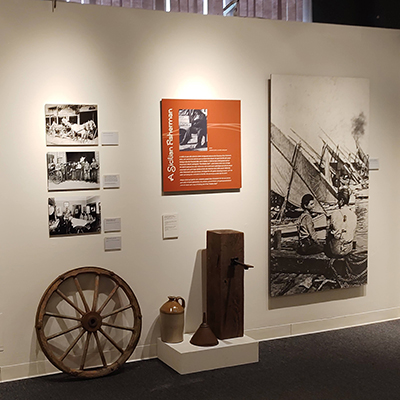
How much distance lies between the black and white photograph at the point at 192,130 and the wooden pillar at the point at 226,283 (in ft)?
2.24

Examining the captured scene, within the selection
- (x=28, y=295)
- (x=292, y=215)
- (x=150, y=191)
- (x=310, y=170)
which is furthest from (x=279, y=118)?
(x=28, y=295)

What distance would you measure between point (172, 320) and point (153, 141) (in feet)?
4.38

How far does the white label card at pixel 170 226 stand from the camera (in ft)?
13.7

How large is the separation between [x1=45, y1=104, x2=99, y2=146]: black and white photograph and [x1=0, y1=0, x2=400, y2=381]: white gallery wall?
6 cm

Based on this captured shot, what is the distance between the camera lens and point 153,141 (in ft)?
13.5

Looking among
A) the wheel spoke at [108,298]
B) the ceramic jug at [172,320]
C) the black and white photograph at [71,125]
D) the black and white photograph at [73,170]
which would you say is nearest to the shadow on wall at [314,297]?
the ceramic jug at [172,320]

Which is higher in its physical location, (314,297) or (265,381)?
(314,297)

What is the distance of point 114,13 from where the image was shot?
3969 millimetres

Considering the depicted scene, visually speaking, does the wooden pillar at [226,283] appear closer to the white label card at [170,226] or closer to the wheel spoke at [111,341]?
the white label card at [170,226]

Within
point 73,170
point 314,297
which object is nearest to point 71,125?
point 73,170

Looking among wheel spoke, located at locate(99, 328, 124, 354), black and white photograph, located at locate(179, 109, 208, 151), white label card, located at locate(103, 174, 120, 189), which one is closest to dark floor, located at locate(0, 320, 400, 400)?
wheel spoke, located at locate(99, 328, 124, 354)

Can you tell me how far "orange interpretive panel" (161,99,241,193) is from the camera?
4145 mm

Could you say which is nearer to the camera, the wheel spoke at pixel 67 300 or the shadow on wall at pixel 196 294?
the wheel spoke at pixel 67 300

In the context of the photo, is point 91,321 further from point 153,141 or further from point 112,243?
point 153,141
